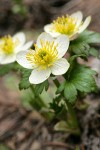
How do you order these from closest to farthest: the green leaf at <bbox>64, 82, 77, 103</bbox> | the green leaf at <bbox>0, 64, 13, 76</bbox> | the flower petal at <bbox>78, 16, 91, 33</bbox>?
1. the green leaf at <bbox>64, 82, 77, 103</bbox>
2. the flower petal at <bbox>78, 16, 91, 33</bbox>
3. the green leaf at <bbox>0, 64, 13, 76</bbox>

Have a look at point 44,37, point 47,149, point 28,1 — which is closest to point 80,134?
point 47,149

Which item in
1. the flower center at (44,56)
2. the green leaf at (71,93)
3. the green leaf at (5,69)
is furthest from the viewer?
the green leaf at (5,69)

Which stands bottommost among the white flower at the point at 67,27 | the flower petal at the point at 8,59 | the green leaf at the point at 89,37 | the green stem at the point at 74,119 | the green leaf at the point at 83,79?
the green stem at the point at 74,119

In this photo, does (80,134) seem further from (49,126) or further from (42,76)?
(42,76)

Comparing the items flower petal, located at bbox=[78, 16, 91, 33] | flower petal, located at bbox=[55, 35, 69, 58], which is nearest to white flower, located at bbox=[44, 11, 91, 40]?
flower petal, located at bbox=[78, 16, 91, 33]

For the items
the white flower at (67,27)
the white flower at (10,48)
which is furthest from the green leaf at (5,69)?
the white flower at (67,27)

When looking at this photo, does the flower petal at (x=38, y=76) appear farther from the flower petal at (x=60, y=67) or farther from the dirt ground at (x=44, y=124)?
the dirt ground at (x=44, y=124)

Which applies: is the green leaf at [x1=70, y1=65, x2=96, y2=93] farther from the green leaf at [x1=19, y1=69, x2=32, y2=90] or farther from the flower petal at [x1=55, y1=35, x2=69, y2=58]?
the green leaf at [x1=19, y1=69, x2=32, y2=90]

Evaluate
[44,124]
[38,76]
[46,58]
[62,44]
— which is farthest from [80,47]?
[44,124]

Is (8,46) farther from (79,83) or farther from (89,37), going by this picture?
(79,83)
